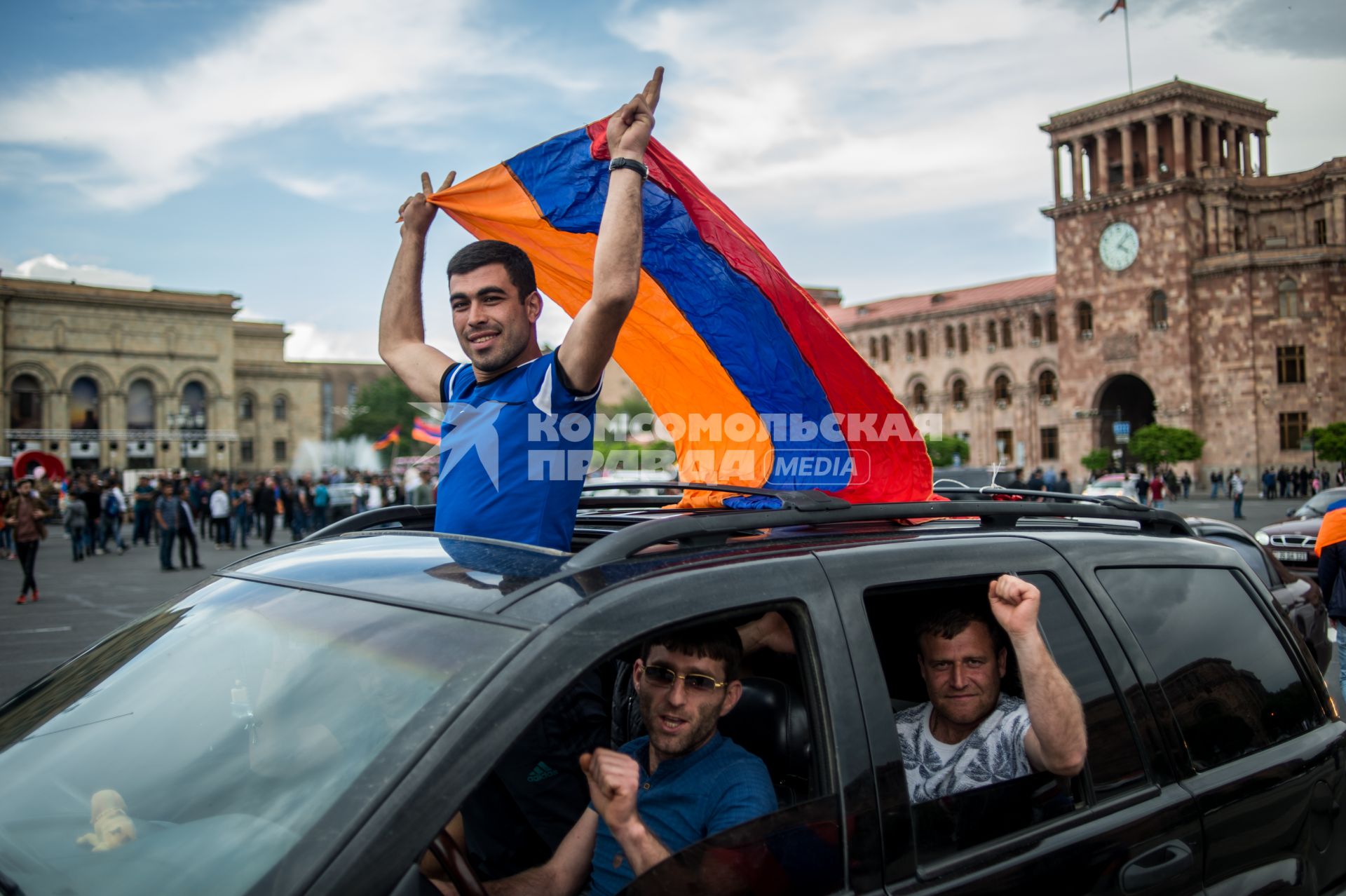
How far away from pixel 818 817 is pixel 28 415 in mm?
82638

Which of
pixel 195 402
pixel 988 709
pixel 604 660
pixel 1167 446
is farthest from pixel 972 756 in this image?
pixel 195 402

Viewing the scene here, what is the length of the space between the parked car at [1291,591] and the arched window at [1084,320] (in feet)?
186

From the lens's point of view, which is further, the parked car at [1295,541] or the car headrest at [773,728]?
the parked car at [1295,541]

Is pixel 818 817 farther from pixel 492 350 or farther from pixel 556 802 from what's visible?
pixel 492 350

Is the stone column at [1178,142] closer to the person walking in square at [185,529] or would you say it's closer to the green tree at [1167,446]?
the green tree at [1167,446]

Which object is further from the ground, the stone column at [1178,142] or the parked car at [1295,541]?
the stone column at [1178,142]

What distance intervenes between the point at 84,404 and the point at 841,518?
8219 centimetres

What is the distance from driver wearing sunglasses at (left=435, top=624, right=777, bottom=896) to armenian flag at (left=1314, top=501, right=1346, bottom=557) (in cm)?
619

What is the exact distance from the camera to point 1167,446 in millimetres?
51594

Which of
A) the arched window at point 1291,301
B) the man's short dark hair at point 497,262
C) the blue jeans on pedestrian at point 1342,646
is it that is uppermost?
the arched window at point 1291,301

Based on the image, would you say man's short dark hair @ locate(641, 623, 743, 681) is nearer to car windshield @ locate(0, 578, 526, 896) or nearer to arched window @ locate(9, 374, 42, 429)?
car windshield @ locate(0, 578, 526, 896)

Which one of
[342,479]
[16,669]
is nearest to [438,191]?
[16,669]

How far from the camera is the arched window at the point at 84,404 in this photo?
72750mm

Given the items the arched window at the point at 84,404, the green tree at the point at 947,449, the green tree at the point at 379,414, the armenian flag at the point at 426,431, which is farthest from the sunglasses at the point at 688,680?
the green tree at the point at 379,414
